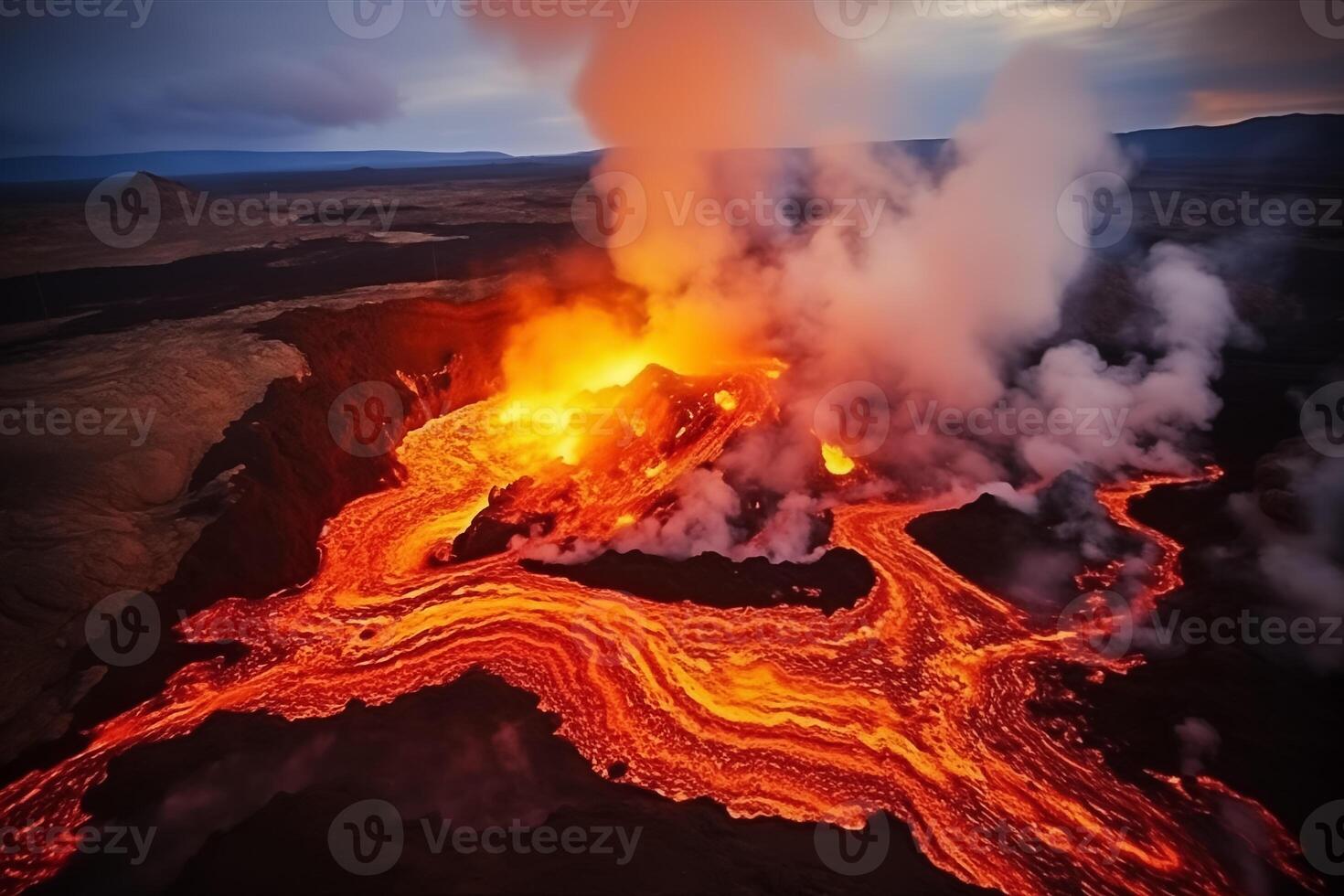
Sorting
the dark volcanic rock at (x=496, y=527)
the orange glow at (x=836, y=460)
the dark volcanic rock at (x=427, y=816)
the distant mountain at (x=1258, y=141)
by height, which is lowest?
the dark volcanic rock at (x=427, y=816)

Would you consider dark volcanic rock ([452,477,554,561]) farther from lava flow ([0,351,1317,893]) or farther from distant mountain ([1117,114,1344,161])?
distant mountain ([1117,114,1344,161])

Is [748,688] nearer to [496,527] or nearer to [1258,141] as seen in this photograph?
[496,527]

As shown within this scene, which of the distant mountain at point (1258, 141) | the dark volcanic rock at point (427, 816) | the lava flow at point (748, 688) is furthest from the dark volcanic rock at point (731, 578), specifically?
the distant mountain at point (1258, 141)

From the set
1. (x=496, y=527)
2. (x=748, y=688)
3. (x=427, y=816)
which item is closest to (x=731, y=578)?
(x=748, y=688)

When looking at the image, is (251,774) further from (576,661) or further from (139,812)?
(576,661)

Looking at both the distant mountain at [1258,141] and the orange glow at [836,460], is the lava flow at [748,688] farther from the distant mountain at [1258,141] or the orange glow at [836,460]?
the distant mountain at [1258,141]

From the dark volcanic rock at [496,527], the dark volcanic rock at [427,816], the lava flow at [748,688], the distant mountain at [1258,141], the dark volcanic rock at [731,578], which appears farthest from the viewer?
the distant mountain at [1258,141]
